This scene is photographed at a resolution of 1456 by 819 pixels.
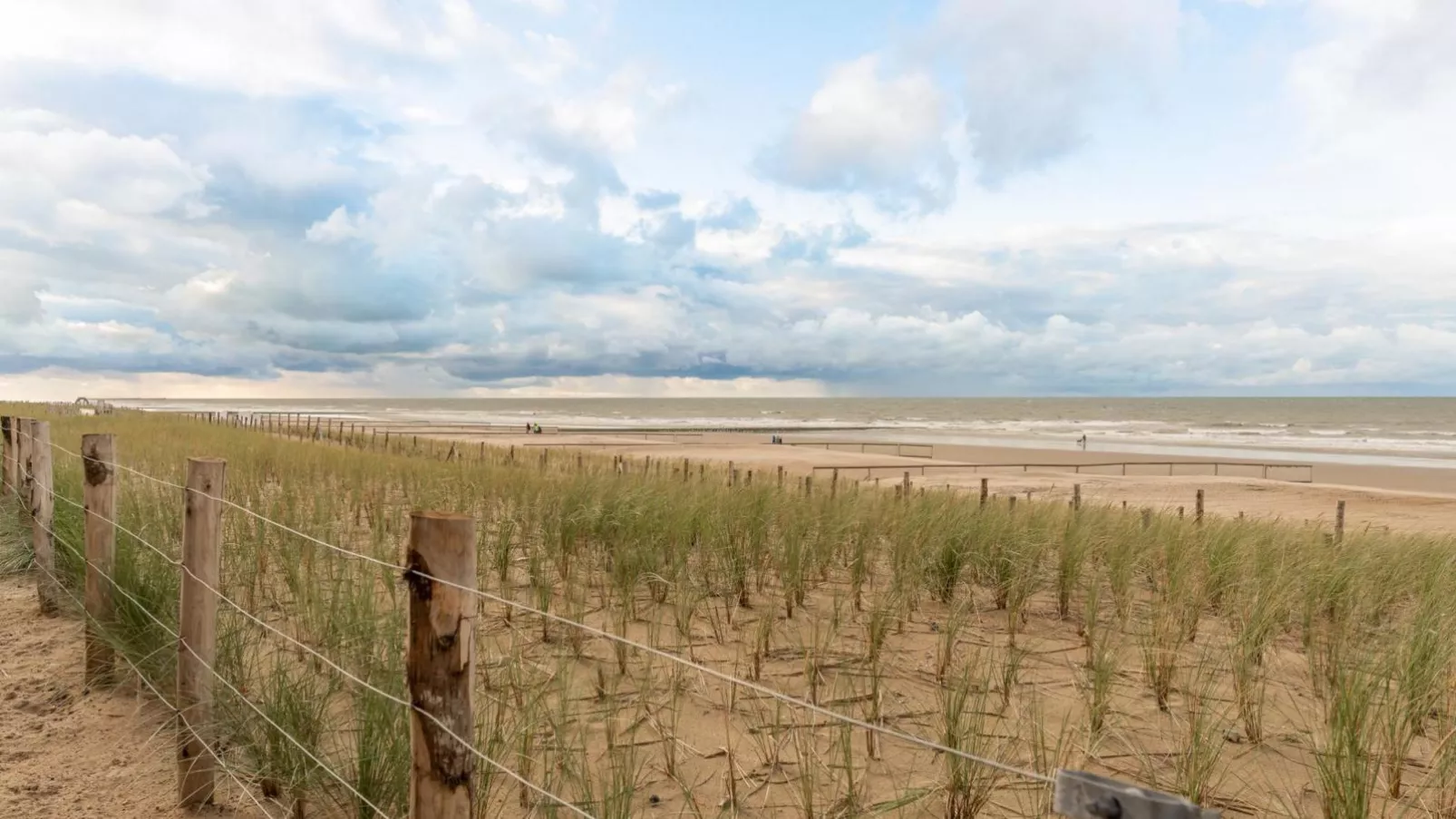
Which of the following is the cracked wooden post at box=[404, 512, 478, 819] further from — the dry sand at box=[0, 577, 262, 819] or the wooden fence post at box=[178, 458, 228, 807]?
the wooden fence post at box=[178, 458, 228, 807]

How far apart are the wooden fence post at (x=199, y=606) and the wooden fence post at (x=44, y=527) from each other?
359 centimetres

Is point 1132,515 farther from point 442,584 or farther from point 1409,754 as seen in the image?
point 442,584

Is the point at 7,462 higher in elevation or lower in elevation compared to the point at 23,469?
lower

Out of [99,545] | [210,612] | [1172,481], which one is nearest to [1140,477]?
[1172,481]

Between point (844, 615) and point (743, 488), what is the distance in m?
3.17

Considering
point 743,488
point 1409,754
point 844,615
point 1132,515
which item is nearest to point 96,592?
point 844,615

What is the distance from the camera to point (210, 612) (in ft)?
12.5

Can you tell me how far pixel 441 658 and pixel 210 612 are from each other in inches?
80.9

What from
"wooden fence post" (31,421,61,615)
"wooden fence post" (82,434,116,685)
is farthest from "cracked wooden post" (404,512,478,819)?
"wooden fence post" (31,421,61,615)

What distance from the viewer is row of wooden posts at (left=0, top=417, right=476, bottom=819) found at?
7.86 ft

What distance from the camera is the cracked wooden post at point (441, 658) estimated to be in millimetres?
2391

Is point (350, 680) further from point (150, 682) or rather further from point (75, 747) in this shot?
point (75, 747)

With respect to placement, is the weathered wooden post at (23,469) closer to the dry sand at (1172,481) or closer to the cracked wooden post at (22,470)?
the cracked wooden post at (22,470)

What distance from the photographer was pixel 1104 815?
4.32 feet
